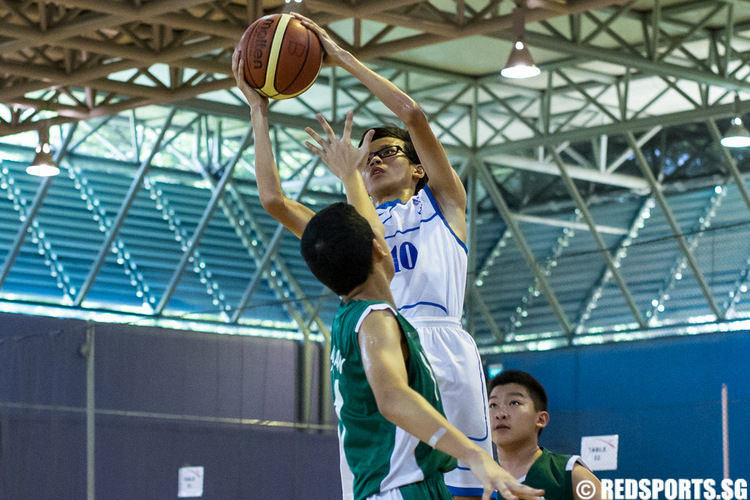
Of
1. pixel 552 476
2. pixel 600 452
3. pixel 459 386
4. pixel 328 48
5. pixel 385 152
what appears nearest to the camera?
pixel 459 386

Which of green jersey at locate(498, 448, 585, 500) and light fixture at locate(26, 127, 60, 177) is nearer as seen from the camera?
green jersey at locate(498, 448, 585, 500)

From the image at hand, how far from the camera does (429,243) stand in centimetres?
478

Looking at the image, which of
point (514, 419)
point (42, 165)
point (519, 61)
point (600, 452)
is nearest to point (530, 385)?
point (514, 419)

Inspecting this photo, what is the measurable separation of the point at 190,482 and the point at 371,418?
29.2ft

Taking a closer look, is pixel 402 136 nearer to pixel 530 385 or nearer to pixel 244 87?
pixel 244 87

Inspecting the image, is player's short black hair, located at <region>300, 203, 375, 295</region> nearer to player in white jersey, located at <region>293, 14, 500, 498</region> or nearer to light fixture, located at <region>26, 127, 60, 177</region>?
player in white jersey, located at <region>293, 14, 500, 498</region>

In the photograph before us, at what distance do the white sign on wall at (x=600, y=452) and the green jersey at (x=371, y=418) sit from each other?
5018 millimetres

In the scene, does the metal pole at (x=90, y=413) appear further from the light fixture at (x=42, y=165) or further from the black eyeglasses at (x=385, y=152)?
the black eyeglasses at (x=385, y=152)

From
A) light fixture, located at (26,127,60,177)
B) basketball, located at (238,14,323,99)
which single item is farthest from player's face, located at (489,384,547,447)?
light fixture, located at (26,127,60,177)

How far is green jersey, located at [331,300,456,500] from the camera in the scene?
11.5 feet

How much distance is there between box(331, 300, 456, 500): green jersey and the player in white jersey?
0.98 meters

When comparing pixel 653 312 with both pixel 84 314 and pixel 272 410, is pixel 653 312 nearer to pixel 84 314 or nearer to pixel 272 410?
pixel 272 410

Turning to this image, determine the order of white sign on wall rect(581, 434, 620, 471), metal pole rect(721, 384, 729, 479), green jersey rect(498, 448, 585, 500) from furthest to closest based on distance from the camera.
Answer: white sign on wall rect(581, 434, 620, 471), metal pole rect(721, 384, 729, 479), green jersey rect(498, 448, 585, 500)

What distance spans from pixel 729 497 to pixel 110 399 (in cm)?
670
